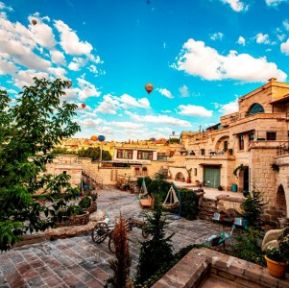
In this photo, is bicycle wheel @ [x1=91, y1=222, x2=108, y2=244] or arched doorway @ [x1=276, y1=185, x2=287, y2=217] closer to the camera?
bicycle wheel @ [x1=91, y1=222, x2=108, y2=244]

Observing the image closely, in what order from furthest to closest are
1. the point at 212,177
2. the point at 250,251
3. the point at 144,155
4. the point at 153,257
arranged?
the point at 144,155 < the point at 212,177 < the point at 250,251 < the point at 153,257

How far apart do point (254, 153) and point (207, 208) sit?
569 centimetres

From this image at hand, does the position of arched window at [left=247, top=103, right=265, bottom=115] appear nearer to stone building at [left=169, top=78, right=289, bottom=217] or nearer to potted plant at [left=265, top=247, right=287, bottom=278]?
stone building at [left=169, top=78, right=289, bottom=217]

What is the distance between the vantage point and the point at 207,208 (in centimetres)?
1659

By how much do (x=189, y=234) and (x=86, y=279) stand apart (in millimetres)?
7278

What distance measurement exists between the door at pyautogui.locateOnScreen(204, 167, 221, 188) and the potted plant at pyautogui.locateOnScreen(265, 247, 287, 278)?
21308 mm

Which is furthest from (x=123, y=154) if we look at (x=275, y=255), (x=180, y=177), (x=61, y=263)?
(x=275, y=255)

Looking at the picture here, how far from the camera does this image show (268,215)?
15.1 metres

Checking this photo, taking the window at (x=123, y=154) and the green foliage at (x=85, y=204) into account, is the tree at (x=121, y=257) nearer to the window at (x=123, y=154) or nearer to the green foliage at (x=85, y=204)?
the green foliage at (x=85, y=204)

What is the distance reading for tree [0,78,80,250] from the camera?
410 centimetres

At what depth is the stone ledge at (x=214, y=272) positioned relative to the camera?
4586 millimetres

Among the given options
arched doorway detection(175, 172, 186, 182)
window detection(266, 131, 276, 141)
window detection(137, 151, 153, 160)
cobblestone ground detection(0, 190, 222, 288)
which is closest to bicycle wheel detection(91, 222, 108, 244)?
cobblestone ground detection(0, 190, 222, 288)

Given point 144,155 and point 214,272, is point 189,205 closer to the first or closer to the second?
point 214,272

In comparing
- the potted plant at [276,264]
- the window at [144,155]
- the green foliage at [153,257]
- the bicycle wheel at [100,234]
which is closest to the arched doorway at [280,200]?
the potted plant at [276,264]
